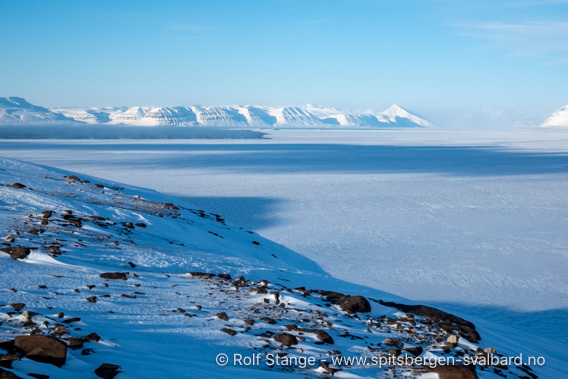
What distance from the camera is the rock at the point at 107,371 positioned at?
2547 millimetres

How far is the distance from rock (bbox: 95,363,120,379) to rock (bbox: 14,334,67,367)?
0.17 metres

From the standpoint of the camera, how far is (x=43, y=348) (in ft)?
8.43

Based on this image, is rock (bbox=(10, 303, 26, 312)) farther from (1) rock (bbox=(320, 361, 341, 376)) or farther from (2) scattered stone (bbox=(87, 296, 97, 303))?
(1) rock (bbox=(320, 361, 341, 376))

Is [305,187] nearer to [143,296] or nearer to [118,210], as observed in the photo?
[118,210]

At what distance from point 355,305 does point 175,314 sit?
1.56 metres

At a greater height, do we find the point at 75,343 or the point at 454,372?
the point at 75,343

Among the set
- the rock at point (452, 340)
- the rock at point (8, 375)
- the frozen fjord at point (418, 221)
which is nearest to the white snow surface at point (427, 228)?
the frozen fjord at point (418, 221)

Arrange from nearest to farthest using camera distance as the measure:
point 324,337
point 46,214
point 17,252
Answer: point 324,337 < point 17,252 < point 46,214

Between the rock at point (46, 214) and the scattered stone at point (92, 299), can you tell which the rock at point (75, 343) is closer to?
the scattered stone at point (92, 299)

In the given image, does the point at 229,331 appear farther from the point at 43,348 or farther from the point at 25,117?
the point at 25,117

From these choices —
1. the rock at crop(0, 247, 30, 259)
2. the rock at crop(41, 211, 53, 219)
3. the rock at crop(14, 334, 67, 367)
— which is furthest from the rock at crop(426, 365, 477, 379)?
the rock at crop(41, 211, 53, 219)

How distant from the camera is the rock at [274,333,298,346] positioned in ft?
11.4

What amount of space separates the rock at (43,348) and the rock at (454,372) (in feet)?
6.97

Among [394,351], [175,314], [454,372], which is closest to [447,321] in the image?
[394,351]
